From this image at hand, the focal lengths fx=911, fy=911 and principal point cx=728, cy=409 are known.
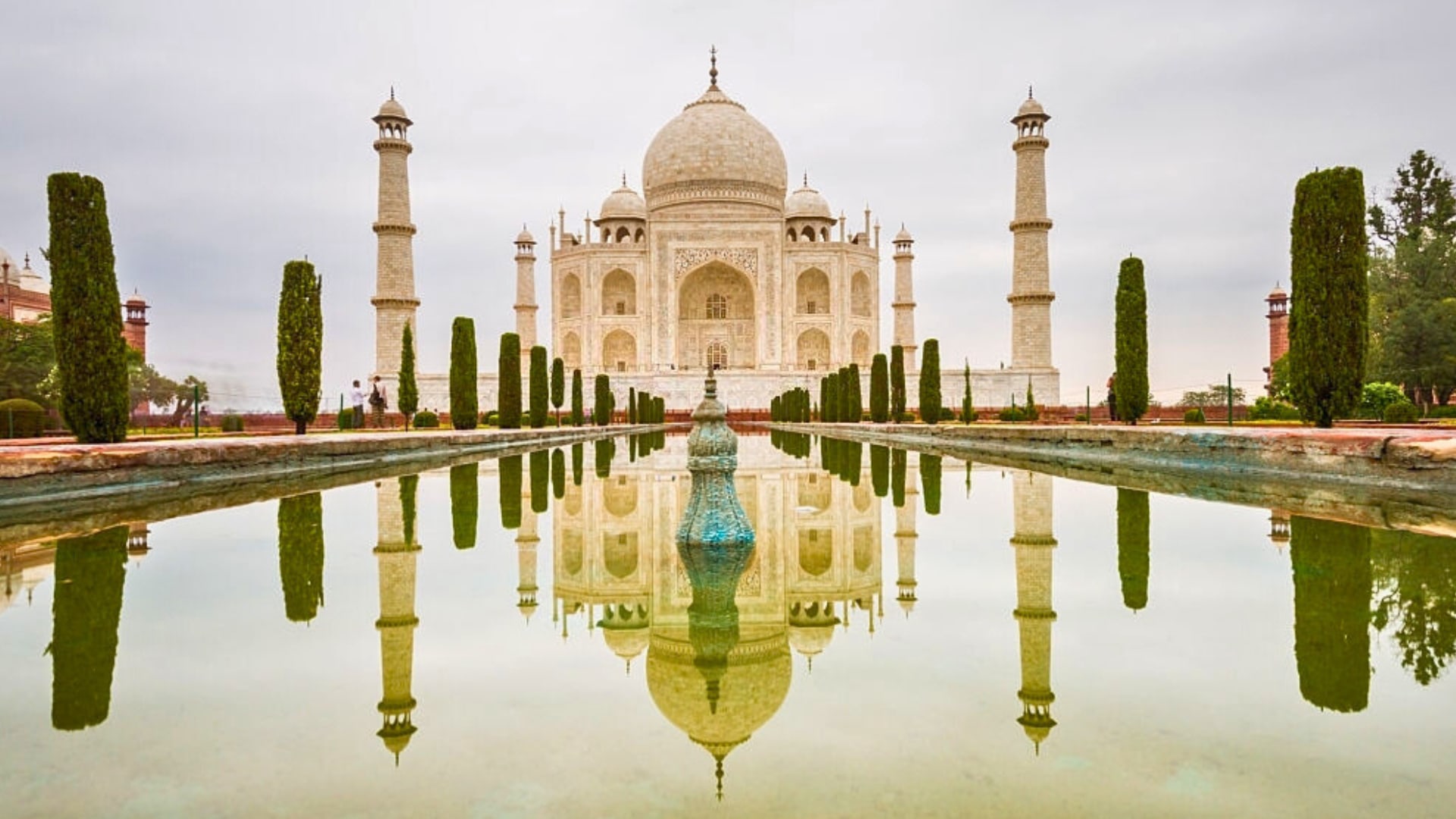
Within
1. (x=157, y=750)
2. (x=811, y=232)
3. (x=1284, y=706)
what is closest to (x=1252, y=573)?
(x=1284, y=706)

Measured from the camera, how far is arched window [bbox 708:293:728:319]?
108 feet

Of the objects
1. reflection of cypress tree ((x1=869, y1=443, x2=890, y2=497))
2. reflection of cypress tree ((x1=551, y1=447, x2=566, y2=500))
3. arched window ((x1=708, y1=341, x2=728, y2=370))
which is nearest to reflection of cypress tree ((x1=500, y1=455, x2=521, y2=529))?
reflection of cypress tree ((x1=551, y1=447, x2=566, y2=500))

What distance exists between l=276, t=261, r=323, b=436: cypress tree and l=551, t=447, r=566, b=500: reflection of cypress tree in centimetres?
279

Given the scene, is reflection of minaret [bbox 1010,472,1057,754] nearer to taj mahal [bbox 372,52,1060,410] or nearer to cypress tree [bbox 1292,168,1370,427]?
cypress tree [bbox 1292,168,1370,427]

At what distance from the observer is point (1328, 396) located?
23.9 feet

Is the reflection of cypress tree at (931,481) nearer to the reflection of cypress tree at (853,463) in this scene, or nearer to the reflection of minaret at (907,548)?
the reflection of minaret at (907,548)

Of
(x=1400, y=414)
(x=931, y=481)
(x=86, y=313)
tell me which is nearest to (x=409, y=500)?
(x=931, y=481)

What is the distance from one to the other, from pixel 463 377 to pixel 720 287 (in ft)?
68.6

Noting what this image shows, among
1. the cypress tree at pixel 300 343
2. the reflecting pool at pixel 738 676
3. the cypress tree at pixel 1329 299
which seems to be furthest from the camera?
the cypress tree at pixel 300 343

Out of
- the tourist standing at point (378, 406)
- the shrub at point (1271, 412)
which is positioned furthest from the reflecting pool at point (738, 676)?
the shrub at point (1271, 412)

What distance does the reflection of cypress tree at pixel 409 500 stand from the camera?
10.5ft

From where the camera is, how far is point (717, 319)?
32781mm

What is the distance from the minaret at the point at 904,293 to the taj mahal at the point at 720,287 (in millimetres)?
39

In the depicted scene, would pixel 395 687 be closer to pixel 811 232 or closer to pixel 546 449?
pixel 546 449
